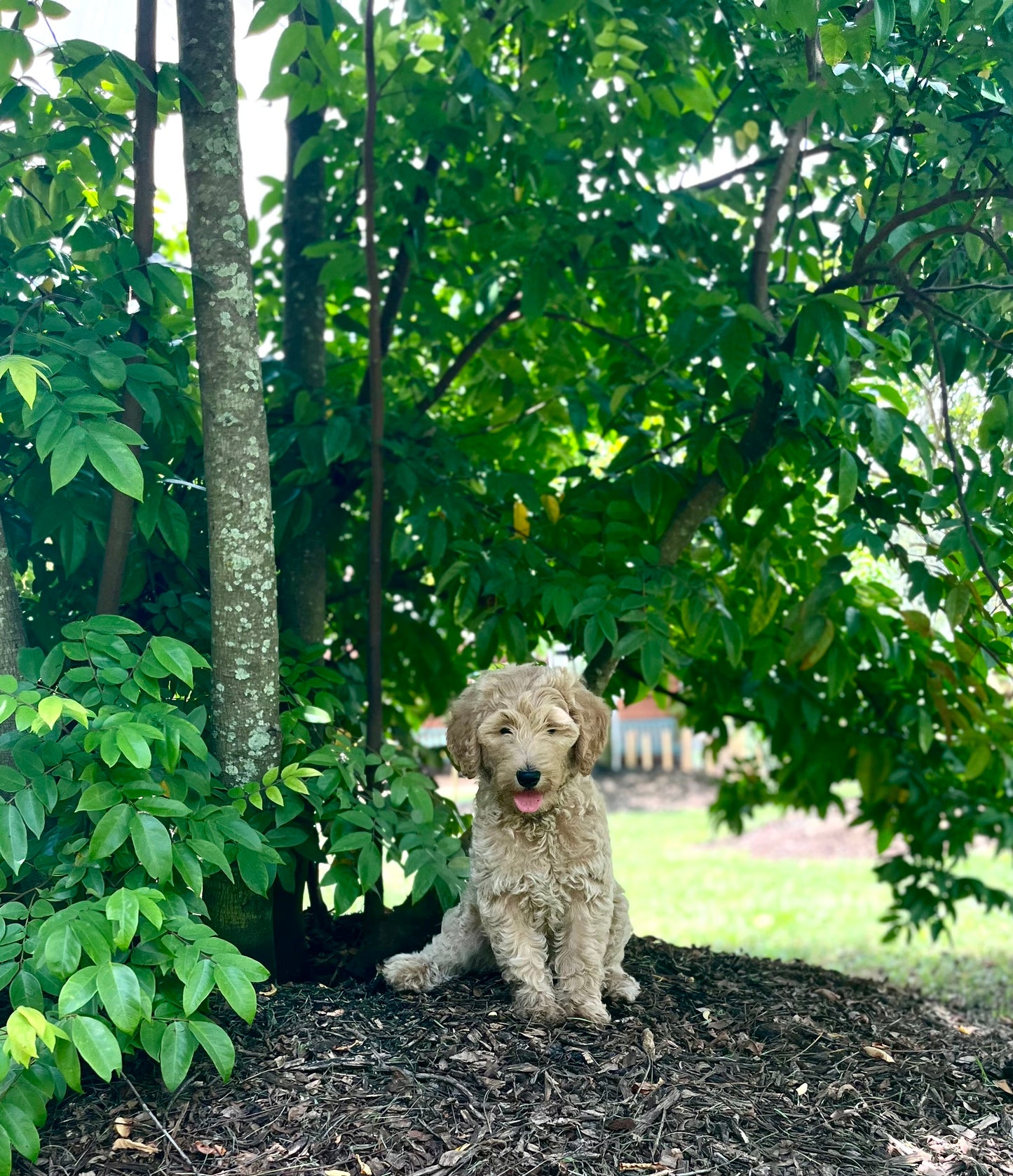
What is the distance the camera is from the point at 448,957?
3811 mm

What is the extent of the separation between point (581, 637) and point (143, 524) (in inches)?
72.6

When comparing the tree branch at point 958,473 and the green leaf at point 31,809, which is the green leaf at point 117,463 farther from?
the tree branch at point 958,473

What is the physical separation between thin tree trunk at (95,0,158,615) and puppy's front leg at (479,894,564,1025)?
1.58 metres

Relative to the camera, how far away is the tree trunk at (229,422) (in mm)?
3580

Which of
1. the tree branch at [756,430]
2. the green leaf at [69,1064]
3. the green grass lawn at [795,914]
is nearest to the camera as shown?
the green leaf at [69,1064]

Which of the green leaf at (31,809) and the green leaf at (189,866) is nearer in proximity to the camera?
the green leaf at (31,809)

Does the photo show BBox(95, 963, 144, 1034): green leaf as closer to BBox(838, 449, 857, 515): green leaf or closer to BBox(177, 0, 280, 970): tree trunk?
BBox(177, 0, 280, 970): tree trunk

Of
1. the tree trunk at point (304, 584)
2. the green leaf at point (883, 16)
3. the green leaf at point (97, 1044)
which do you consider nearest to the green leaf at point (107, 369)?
the tree trunk at point (304, 584)

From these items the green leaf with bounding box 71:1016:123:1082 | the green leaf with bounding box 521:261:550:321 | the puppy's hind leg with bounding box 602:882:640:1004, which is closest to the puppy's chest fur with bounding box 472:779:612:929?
the puppy's hind leg with bounding box 602:882:640:1004

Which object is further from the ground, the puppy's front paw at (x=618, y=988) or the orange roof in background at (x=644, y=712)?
the puppy's front paw at (x=618, y=988)

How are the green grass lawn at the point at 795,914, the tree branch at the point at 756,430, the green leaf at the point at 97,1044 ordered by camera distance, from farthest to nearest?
the green grass lawn at the point at 795,914
the tree branch at the point at 756,430
the green leaf at the point at 97,1044

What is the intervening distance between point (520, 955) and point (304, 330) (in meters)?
3.01

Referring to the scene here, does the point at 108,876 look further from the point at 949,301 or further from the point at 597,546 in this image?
the point at 949,301

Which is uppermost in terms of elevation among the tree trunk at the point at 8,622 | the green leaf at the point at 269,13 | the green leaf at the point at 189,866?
the green leaf at the point at 269,13
